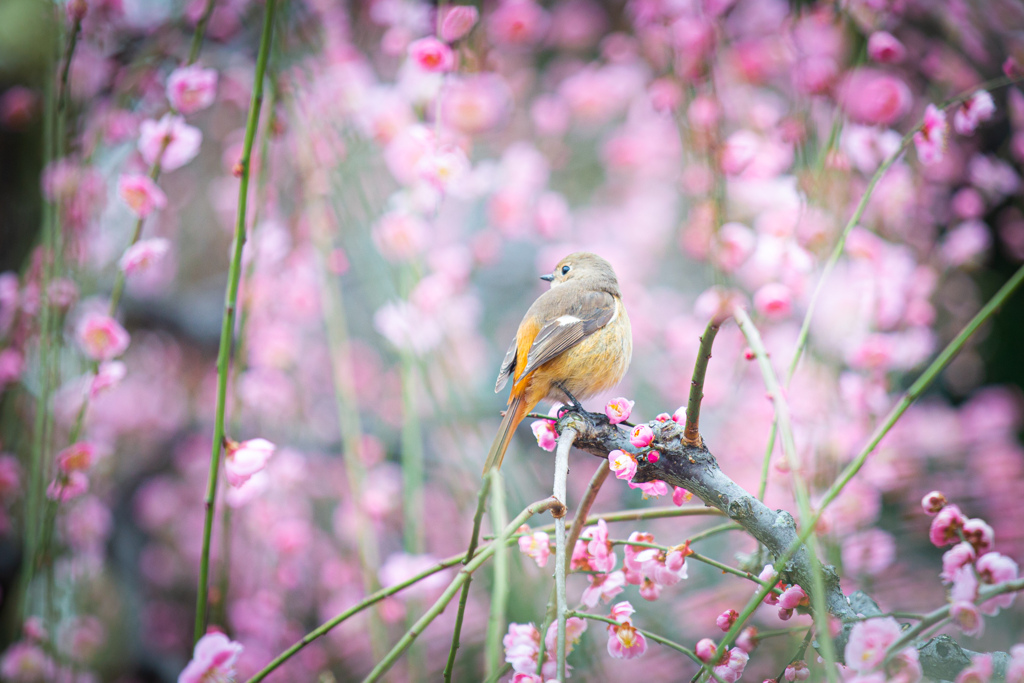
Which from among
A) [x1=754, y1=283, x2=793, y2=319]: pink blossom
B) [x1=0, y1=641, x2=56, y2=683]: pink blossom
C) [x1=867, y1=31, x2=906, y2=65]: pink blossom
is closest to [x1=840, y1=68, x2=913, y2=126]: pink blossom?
[x1=867, y1=31, x2=906, y2=65]: pink blossom

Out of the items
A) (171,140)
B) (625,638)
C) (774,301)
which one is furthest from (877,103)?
(171,140)

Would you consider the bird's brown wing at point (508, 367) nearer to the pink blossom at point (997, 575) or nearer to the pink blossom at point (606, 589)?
the pink blossom at point (606, 589)

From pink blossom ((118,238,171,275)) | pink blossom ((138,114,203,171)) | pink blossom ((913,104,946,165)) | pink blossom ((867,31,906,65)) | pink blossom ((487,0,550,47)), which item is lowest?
pink blossom ((118,238,171,275))

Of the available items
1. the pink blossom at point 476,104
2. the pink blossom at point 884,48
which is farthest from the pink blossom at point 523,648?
the pink blossom at point 476,104

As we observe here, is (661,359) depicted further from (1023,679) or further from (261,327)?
(1023,679)

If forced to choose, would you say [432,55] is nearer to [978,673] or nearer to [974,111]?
[974,111]

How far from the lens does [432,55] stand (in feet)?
4.46

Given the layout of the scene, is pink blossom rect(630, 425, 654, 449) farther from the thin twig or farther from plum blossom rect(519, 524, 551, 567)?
plum blossom rect(519, 524, 551, 567)

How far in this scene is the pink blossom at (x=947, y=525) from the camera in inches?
29.0

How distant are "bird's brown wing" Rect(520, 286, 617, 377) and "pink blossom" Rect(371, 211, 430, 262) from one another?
428mm

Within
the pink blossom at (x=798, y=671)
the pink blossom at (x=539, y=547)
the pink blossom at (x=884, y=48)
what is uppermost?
the pink blossom at (x=884, y=48)

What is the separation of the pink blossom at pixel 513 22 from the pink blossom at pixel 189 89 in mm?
1504

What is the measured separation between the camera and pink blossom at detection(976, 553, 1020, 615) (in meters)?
0.65

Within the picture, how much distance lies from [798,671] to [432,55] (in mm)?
1319
